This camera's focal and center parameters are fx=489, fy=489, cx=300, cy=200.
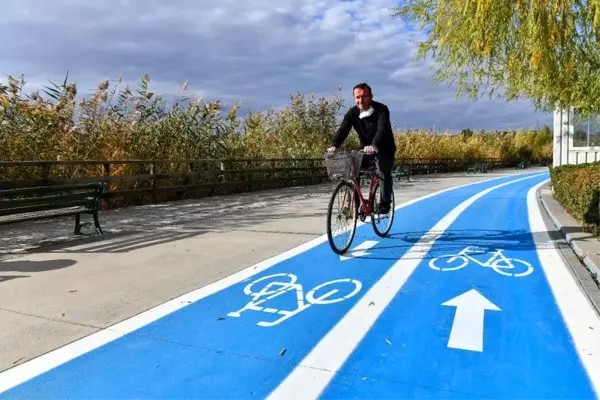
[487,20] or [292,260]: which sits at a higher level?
[487,20]

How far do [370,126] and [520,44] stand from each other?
4.09m

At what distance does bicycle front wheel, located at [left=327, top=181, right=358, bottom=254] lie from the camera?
234 inches

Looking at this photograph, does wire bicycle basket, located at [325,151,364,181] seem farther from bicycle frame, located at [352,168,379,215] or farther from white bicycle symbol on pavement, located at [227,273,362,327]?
white bicycle symbol on pavement, located at [227,273,362,327]

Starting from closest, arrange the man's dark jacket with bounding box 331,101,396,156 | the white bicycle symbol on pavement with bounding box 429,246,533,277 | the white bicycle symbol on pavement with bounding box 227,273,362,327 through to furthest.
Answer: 1. the white bicycle symbol on pavement with bounding box 227,273,362,327
2. the white bicycle symbol on pavement with bounding box 429,246,533,277
3. the man's dark jacket with bounding box 331,101,396,156

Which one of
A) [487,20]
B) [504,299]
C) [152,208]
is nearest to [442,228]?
[487,20]

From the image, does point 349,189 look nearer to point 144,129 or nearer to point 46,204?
point 46,204

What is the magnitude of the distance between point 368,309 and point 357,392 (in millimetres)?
1411

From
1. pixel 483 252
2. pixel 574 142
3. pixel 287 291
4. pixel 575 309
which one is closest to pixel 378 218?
pixel 483 252

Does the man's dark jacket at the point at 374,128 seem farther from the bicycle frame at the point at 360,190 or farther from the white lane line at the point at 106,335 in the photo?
the white lane line at the point at 106,335

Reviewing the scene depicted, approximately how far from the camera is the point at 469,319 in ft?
12.6

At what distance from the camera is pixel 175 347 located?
3338 mm

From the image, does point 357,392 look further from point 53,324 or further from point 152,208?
point 152,208

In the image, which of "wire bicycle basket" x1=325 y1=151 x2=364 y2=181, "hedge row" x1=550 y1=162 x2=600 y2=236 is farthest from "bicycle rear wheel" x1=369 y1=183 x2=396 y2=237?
"hedge row" x1=550 y1=162 x2=600 y2=236

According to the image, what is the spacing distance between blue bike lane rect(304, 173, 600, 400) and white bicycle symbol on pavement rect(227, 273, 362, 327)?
1.73ft
